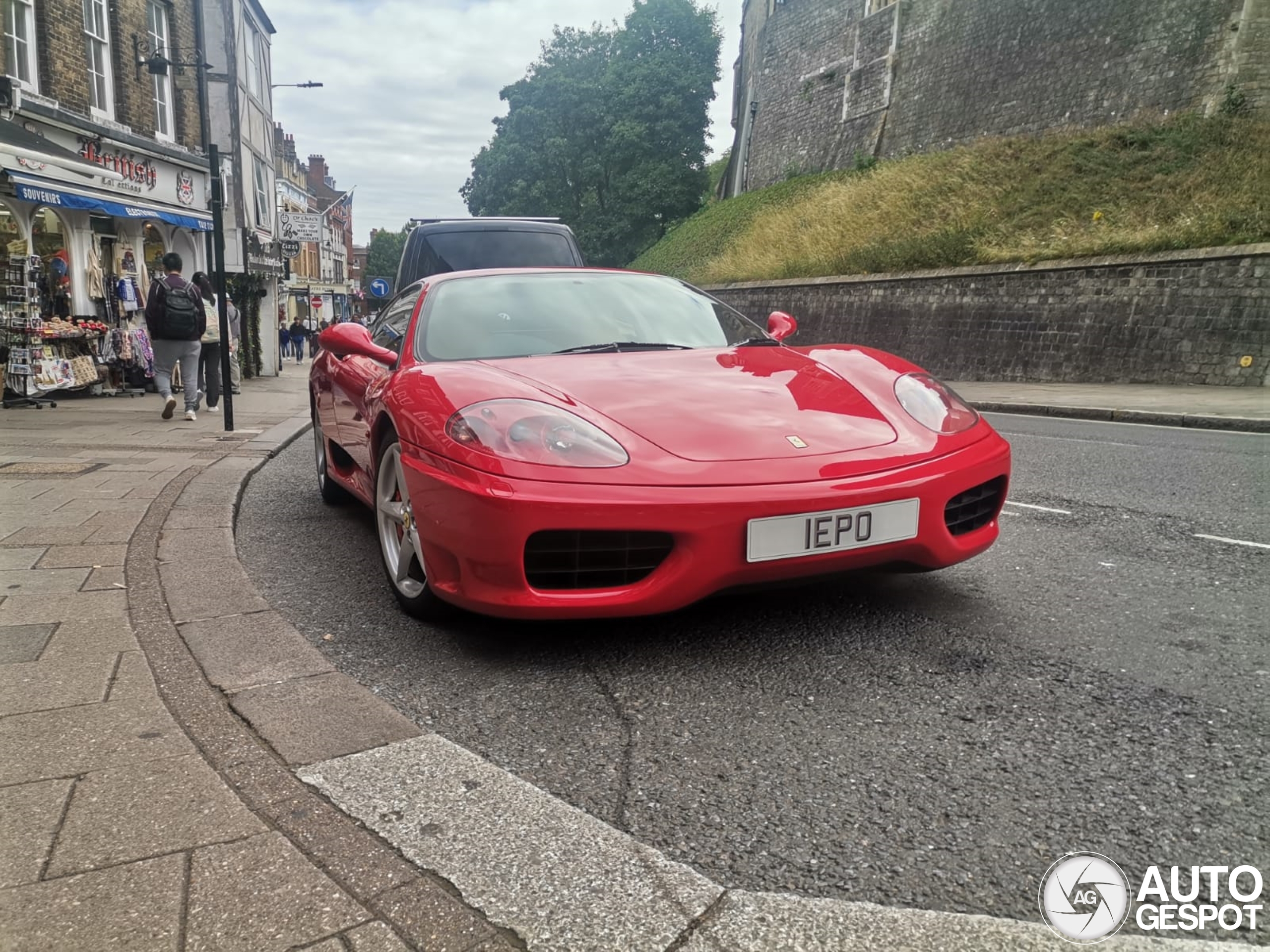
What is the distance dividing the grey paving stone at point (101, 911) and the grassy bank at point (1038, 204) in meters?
16.9

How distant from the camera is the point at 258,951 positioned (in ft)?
4.74

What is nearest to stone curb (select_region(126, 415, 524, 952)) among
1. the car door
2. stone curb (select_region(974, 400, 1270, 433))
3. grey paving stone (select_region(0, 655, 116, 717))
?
grey paving stone (select_region(0, 655, 116, 717))

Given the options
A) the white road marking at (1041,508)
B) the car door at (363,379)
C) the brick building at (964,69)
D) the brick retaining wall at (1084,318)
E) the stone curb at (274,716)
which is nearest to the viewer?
the stone curb at (274,716)

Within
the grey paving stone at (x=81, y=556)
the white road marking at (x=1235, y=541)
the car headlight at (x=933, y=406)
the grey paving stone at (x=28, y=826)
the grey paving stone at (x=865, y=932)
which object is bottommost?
the grey paving stone at (x=81, y=556)

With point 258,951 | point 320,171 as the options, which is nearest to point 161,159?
point 258,951

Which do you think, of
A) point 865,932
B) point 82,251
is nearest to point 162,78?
point 82,251

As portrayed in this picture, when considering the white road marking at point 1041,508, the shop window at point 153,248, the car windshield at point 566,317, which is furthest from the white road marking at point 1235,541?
the shop window at point 153,248

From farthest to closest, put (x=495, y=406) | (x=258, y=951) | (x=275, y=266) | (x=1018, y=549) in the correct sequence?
1. (x=275, y=266)
2. (x=1018, y=549)
3. (x=495, y=406)
4. (x=258, y=951)

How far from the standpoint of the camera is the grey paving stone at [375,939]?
144cm

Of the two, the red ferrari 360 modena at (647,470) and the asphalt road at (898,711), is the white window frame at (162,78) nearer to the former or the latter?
the asphalt road at (898,711)

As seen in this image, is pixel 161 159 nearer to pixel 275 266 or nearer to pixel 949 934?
pixel 275 266

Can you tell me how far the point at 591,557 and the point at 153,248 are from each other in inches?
659

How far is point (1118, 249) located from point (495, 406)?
16.3 metres

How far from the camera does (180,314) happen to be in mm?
9781
